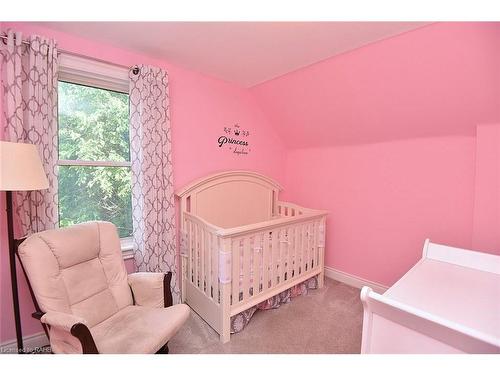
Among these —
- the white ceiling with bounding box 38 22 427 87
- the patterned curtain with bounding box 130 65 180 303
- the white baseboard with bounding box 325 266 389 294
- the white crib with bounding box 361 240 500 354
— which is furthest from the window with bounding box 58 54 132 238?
the white baseboard with bounding box 325 266 389 294

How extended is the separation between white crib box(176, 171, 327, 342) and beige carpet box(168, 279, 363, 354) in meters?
0.11

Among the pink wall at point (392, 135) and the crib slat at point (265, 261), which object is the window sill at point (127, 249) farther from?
the pink wall at point (392, 135)

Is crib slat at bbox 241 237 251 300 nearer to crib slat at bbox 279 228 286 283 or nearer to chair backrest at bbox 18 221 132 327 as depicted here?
crib slat at bbox 279 228 286 283

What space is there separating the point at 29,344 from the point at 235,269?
1493 millimetres

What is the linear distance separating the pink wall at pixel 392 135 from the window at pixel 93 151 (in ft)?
5.10

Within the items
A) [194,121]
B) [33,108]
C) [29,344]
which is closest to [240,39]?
[194,121]

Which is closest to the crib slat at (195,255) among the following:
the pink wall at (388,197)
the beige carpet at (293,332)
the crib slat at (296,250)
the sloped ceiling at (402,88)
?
the beige carpet at (293,332)

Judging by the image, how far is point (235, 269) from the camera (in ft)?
6.13

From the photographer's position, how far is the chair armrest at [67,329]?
1.13m

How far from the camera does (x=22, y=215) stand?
5.07 feet

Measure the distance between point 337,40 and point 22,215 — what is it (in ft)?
7.93

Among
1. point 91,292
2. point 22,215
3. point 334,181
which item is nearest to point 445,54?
point 334,181

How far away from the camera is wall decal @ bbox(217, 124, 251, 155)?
2.68 metres
